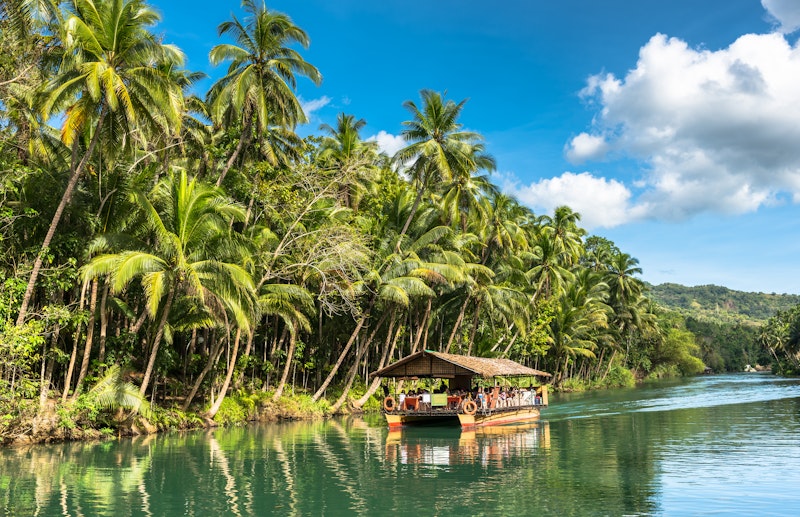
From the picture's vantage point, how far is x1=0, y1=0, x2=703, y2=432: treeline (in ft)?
62.7

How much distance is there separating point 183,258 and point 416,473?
988 cm

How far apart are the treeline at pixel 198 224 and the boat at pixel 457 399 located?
322cm

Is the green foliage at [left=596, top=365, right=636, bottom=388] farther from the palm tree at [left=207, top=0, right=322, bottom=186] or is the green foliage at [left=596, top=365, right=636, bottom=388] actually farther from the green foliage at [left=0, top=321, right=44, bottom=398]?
the green foliage at [left=0, top=321, right=44, bottom=398]

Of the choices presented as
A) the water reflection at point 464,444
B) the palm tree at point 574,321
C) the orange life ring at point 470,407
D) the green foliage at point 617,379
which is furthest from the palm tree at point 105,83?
the green foliage at point 617,379

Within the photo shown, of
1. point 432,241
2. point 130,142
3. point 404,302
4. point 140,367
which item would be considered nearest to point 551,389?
point 432,241

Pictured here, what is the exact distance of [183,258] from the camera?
Answer: 2038 cm

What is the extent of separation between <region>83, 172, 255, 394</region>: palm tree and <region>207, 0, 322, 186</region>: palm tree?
4667mm

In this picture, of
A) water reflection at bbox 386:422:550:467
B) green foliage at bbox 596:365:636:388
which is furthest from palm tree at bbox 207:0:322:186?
green foliage at bbox 596:365:636:388

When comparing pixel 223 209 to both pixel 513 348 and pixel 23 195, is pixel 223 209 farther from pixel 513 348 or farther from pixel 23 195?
pixel 513 348

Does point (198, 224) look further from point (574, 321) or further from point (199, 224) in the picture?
point (574, 321)

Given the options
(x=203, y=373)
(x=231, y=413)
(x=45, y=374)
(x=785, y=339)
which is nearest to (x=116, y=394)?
(x=45, y=374)

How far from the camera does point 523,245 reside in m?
47.1

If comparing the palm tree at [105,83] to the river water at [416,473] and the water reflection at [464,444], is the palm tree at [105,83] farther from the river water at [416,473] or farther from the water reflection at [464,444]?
the water reflection at [464,444]

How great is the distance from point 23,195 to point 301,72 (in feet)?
37.7
